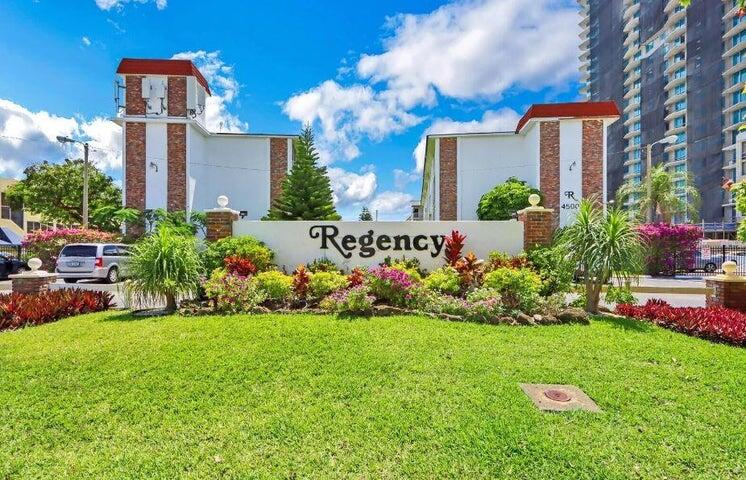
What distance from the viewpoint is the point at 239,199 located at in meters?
24.5

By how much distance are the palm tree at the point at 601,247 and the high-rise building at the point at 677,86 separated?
146ft

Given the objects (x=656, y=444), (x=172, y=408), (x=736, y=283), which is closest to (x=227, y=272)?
(x=172, y=408)

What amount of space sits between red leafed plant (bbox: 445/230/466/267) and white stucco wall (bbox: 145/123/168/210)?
18378 mm

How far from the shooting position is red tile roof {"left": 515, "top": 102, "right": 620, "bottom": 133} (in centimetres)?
2217

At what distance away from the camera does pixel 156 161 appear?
21.5 m

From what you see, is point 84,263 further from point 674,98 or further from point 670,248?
point 674,98

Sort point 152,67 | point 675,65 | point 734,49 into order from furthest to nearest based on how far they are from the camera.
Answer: point 675,65 < point 734,49 < point 152,67

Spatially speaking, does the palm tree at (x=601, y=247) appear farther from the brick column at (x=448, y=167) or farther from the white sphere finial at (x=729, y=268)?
the brick column at (x=448, y=167)

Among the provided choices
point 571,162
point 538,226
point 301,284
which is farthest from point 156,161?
point 571,162

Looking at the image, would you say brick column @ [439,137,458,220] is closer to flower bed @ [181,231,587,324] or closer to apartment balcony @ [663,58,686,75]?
flower bed @ [181,231,587,324]

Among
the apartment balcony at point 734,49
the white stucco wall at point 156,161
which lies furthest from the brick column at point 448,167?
the apartment balcony at point 734,49

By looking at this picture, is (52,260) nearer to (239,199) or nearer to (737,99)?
(239,199)

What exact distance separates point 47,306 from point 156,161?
53.8ft

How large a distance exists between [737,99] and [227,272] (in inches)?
2360
